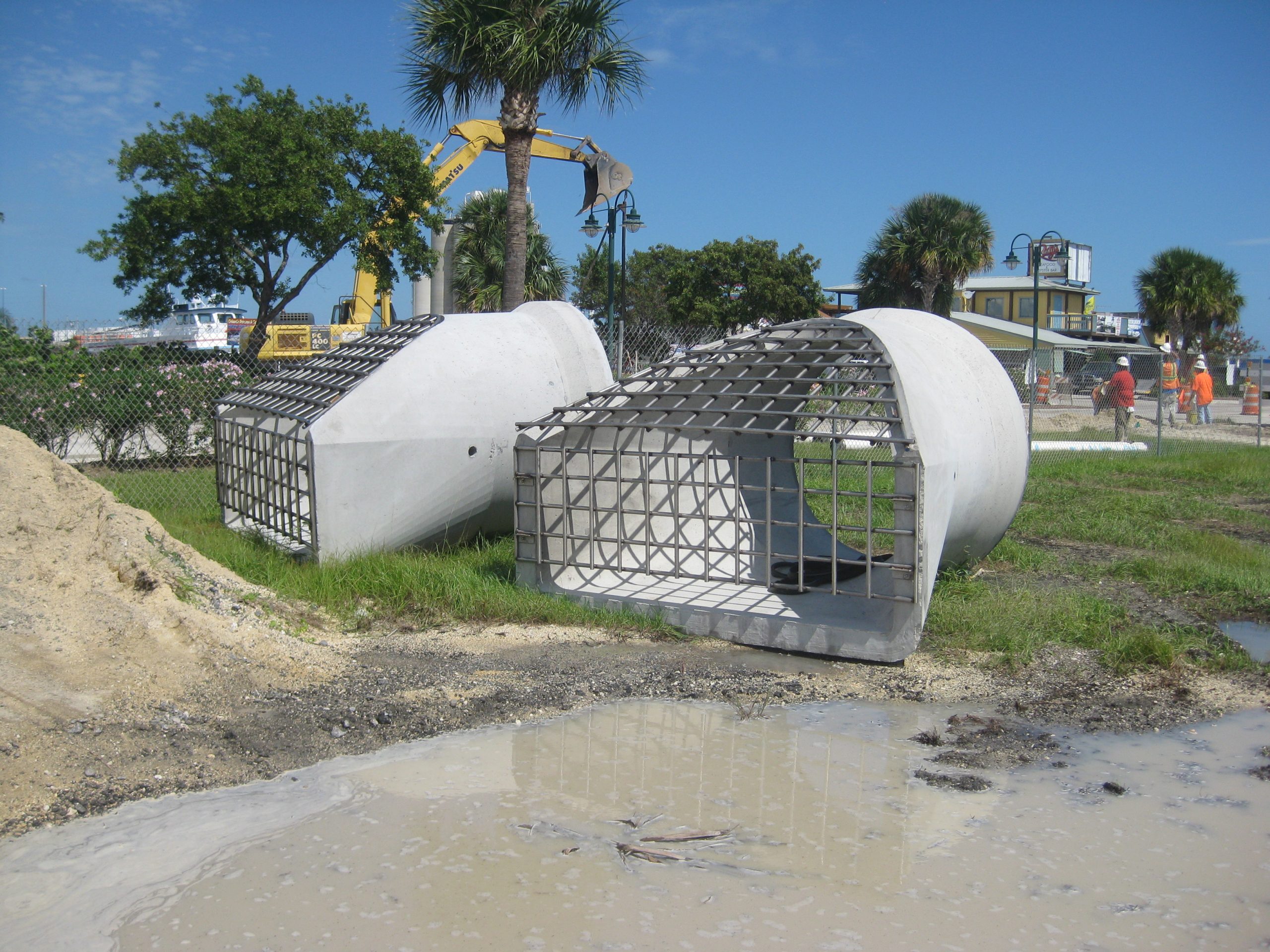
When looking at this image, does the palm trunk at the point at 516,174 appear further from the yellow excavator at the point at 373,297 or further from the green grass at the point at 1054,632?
the green grass at the point at 1054,632

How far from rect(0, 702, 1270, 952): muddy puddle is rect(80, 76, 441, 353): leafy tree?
45.3ft

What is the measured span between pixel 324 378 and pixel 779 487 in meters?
4.42

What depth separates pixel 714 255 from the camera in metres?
42.6

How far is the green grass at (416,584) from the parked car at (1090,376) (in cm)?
1974

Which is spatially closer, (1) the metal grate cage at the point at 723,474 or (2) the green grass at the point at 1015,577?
(1) the metal grate cage at the point at 723,474

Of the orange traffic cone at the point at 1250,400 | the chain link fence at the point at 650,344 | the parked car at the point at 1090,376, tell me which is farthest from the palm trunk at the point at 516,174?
the orange traffic cone at the point at 1250,400

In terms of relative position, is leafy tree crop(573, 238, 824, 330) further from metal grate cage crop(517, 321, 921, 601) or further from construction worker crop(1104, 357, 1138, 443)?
metal grate cage crop(517, 321, 921, 601)

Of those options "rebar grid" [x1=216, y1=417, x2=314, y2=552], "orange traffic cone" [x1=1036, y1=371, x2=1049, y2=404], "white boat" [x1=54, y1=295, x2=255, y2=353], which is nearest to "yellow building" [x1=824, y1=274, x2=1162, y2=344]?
"orange traffic cone" [x1=1036, y1=371, x2=1049, y2=404]

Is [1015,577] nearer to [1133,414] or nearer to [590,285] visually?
[1133,414]

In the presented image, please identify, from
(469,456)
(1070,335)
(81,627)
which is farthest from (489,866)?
(1070,335)

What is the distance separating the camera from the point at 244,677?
19.4 feet

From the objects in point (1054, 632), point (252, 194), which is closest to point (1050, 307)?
point (252, 194)

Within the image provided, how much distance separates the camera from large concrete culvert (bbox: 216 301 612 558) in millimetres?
8523

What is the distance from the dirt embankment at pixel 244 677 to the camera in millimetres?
4914
